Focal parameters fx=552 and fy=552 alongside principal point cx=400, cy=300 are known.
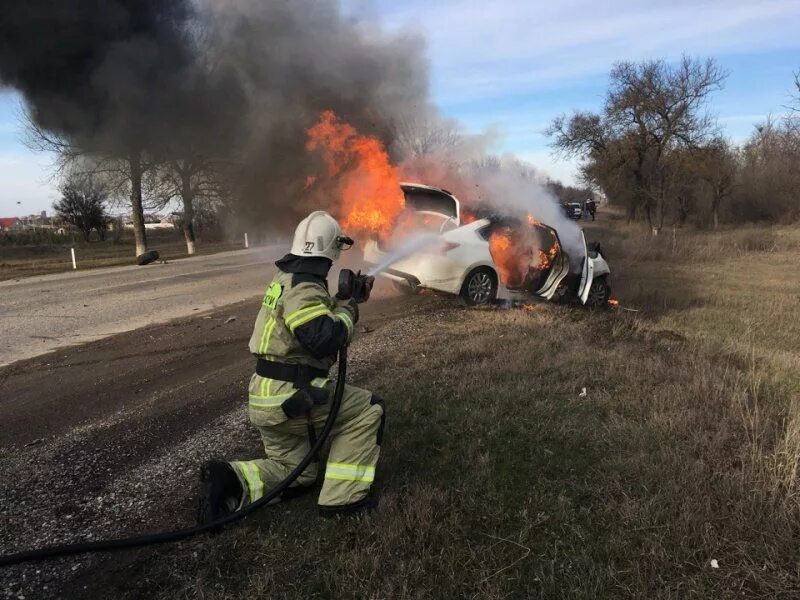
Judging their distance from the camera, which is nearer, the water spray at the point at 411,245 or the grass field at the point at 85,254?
the water spray at the point at 411,245

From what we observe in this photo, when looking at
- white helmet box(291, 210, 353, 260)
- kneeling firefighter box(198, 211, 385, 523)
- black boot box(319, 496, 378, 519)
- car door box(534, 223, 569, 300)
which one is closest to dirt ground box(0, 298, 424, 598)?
kneeling firefighter box(198, 211, 385, 523)

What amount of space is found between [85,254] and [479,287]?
25.9 meters

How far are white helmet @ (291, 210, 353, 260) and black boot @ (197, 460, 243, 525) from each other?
125 centimetres

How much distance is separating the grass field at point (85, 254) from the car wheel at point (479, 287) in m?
14.2

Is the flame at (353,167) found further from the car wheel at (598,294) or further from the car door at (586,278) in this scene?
the car wheel at (598,294)

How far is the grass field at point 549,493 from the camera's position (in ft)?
8.39

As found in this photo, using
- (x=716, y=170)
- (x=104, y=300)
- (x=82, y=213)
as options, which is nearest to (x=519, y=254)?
(x=104, y=300)

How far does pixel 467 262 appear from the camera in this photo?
869cm

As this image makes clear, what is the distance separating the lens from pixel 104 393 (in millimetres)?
5500

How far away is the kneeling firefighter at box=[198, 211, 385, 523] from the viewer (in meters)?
2.90

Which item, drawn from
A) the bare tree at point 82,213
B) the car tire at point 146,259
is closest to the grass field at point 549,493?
the car tire at point 146,259

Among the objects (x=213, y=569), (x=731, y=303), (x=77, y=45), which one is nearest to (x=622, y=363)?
(x=213, y=569)

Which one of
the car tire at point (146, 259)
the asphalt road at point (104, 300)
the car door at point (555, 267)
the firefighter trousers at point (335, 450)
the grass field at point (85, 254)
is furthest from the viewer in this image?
the car tire at point (146, 259)

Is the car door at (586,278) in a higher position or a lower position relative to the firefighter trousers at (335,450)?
higher
